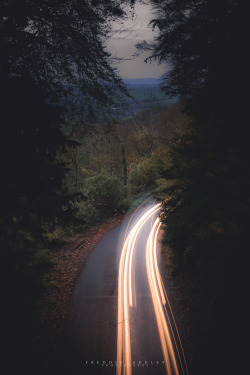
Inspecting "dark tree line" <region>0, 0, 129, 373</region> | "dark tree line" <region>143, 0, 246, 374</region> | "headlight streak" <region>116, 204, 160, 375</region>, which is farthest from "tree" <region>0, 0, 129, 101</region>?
"headlight streak" <region>116, 204, 160, 375</region>

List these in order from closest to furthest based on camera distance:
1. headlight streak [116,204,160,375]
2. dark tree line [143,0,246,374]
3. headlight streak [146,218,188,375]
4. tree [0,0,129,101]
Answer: tree [0,0,129,101], dark tree line [143,0,246,374], headlight streak [146,218,188,375], headlight streak [116,204,160,375]

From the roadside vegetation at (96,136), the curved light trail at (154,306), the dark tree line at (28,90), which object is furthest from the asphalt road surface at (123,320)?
the dark tree line at (28,90)

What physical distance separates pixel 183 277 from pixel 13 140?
366 inches

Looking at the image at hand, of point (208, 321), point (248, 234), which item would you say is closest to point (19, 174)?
point (248, 234)

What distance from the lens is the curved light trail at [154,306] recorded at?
20.7 feet

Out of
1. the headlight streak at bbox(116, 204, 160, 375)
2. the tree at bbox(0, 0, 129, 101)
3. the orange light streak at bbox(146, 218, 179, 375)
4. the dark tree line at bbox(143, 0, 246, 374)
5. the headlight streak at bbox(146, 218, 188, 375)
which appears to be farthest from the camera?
the headlight streak at bbox(116, 204, 160, 375)

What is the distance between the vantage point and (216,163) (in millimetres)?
4863

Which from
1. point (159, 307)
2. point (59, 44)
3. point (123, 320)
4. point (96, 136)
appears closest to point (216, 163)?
point (96, 136)

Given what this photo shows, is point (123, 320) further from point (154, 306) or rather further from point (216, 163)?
point (216, 163)

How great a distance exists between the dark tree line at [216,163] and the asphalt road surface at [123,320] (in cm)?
120

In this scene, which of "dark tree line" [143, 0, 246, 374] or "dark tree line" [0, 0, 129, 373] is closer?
"dark tree line" [0, 0, 129, 373]

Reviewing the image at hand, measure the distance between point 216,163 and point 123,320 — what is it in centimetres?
707

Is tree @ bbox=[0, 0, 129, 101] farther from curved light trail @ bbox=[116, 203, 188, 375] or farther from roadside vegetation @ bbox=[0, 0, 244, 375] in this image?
curved light trail @ bbox=[116, 203, 188, 375]

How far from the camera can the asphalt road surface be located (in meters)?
6.30
